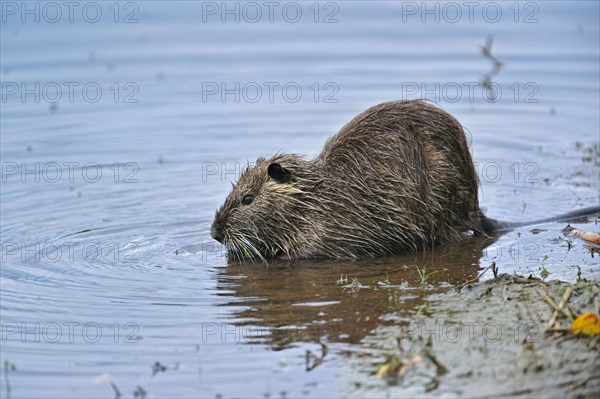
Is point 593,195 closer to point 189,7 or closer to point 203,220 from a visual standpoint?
point 203,220

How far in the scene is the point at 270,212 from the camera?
22.4 feet

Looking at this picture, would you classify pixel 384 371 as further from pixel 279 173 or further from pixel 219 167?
pixel 219 167

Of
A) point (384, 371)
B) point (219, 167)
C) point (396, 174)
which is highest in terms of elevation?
point (396, 174)

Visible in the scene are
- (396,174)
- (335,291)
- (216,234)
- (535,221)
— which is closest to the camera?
(335,291)

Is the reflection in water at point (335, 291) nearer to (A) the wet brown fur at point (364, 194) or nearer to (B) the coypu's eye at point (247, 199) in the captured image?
(A) the wet brown fur at point (364, 194)

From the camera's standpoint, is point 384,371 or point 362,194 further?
point 362,194

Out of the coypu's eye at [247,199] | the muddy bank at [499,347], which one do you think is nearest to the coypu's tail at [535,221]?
the coypu's eye at [247,199]

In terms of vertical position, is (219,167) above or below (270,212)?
above

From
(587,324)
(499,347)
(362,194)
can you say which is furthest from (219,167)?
(587,324)

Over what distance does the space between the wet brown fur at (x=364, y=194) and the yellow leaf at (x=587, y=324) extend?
2267 millimetres

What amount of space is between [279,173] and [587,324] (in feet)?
9.11

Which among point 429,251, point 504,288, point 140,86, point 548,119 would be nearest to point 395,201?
point 429,251

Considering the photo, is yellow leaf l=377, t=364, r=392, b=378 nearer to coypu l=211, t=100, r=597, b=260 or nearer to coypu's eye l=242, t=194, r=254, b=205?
coypu l=211, t=100, r=597, b=260

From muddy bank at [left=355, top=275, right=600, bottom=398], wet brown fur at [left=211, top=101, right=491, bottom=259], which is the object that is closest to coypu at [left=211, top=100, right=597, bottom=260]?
wet brown fur at [left=211, top=101, right=491, bottom=259]
